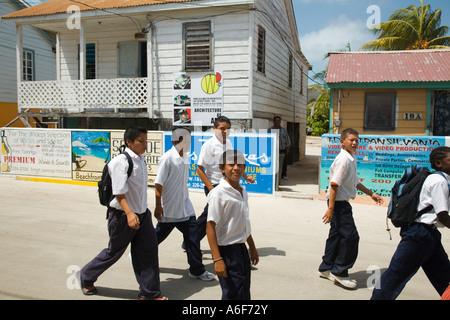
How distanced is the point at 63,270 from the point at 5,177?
31.3 ft

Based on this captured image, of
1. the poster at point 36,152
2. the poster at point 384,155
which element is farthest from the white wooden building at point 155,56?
the poster at point 384,155

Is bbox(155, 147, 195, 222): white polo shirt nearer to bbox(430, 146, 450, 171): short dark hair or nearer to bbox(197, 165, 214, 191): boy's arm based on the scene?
bbox(197, 165, 214, 191): boy's arm

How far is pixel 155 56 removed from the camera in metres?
13.6

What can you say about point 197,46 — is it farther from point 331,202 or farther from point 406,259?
point 406,259

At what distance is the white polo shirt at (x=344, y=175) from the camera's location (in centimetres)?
455

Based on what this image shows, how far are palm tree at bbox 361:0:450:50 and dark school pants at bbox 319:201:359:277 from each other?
2308 cm

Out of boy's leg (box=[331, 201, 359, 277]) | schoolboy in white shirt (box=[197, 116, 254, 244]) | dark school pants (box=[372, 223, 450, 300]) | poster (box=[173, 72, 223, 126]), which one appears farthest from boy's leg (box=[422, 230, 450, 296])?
poster (box=[173, 72, 223, 126])

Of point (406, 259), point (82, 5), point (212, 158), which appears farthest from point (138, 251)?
point (82, 5)

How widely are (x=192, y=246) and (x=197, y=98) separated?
28.9ft

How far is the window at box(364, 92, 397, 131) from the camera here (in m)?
11.9

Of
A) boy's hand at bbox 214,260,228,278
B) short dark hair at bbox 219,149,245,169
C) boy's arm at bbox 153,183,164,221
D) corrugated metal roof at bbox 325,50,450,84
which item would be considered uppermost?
corrugated metal roof at bbox 325,50,450,84

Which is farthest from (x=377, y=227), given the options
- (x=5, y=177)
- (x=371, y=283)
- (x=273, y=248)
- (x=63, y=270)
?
(x=5, y=177)
